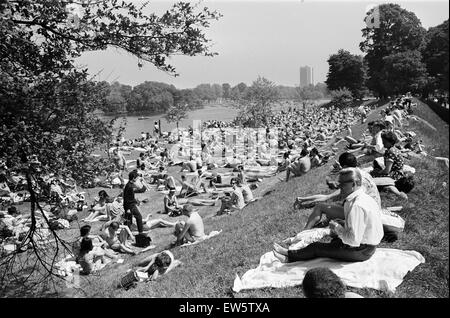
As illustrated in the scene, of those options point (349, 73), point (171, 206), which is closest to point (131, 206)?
point (171, 206)

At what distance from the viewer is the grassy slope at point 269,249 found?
16.2 ft

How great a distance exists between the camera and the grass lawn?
499 centimetres

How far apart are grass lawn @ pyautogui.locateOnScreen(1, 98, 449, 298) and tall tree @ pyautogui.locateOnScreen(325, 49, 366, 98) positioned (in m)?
67.4

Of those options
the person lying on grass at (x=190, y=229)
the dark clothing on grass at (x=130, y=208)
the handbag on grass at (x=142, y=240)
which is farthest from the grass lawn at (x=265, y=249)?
the dark clothing on grass at (x=130, y=208)

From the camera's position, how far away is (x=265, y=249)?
6.82 meters

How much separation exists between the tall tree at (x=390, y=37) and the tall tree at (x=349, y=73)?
37.4 ft

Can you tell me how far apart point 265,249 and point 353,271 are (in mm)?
2105

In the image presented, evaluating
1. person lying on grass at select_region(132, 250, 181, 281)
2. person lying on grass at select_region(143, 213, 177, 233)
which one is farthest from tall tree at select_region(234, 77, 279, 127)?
person lying on grass at select_region(132, 250, 181, 281)

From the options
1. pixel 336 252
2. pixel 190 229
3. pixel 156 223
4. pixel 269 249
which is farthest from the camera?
pixel 156 223

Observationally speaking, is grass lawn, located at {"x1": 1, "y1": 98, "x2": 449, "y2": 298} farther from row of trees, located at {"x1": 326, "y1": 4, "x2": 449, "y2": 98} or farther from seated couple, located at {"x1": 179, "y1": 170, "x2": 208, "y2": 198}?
row of trees, located at {"x1": 326, "y1": 4, "x2": 449, "y2": 98}

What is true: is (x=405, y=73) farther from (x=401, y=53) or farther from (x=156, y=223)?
(x=156, y=223)

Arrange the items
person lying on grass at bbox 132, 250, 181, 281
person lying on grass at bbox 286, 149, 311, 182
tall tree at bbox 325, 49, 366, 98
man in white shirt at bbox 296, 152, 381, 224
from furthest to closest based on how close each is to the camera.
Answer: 1. tall tree at bbox 325, 49, 366, 98
2. person lying on grass at bbox 286, 149, 311, 182
3. person lying on grass at bbox 132, 250, 181, 281
4. man in white shirt at bbox 296, 152, 381, 224

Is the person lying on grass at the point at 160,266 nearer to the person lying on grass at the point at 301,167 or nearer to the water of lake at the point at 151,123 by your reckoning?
the person lying on grass at the point at 301,167
